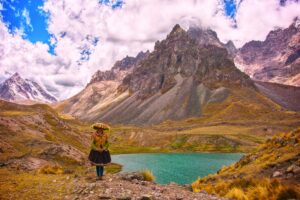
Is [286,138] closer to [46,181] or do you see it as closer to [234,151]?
[46,181]

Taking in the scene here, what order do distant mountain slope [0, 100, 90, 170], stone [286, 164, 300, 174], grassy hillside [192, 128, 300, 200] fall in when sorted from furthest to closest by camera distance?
distant mountain slope [0, 100, 90, 170]
stone [286, 164, 300, 174]
grassy hillside [192, 128, 300, 200]

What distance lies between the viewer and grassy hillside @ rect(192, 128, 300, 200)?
62.3 feet

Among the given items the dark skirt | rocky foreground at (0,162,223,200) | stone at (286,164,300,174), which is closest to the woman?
the dark skirt

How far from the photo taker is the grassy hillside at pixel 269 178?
62.3 ft

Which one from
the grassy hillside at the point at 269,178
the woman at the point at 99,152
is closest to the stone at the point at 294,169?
the grassy hillside at the point at 269,178

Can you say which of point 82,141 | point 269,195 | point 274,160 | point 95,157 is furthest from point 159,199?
point 82,141

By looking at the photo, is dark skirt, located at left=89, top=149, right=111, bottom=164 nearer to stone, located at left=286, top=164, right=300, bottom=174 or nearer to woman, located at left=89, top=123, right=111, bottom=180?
woman, located at left=89, top=123, right=111, bottom=180

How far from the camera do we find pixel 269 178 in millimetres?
24328

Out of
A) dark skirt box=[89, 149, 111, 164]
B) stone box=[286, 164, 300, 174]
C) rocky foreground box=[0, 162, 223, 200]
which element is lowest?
rocky foreground box=[0, 162, 223, 200]

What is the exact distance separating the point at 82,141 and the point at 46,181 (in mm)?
108372

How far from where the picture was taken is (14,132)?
81.7 metres

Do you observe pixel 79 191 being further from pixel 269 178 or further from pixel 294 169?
pixel 294 169

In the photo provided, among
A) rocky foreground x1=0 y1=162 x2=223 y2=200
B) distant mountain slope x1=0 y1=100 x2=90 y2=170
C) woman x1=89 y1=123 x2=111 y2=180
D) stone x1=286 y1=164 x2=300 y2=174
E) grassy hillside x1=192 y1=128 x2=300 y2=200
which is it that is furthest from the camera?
distant mountain slope x1=0 y1=100 x2=90 y2=170

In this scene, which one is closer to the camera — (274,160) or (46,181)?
(46,181)
